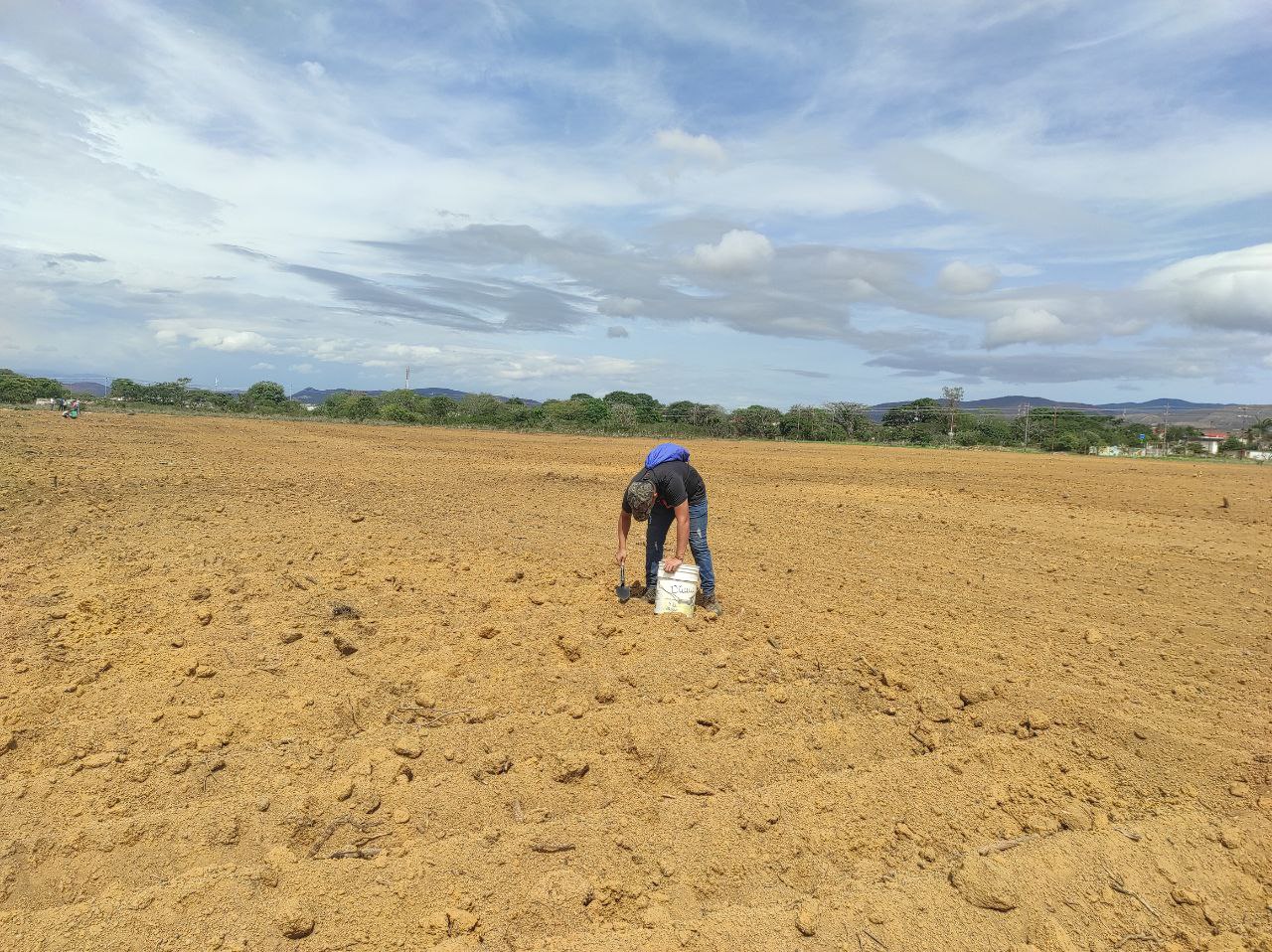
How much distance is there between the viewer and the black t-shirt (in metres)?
6.23

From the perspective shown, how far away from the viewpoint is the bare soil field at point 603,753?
10.0 feet

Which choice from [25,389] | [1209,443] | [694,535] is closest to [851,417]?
[1209,443]

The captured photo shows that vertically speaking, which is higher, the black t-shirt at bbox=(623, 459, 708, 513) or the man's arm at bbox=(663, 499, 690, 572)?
the black t-shirt at bbox=(623, 459, 708, 513)

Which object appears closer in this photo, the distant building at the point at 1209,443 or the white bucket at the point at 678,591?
the white bucket at the point at 678,591

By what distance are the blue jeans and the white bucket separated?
1.02 ft

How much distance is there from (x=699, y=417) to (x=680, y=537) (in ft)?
159

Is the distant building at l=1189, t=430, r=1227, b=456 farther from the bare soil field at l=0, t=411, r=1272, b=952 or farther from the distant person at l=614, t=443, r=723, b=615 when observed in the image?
the distant person at l=614, t=443, r=723, b=615

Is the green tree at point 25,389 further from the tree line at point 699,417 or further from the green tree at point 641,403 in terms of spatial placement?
the green tree at point 641,403

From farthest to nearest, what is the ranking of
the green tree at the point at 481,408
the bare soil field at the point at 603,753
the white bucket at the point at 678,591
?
the green tree at the point at 481,408 < the white bucket at the point at 678,591 < the bare soil field at the point at 603,753

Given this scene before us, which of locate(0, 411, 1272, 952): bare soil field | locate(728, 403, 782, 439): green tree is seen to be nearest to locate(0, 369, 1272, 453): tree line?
locate(728, 403, 782, 439): green tree

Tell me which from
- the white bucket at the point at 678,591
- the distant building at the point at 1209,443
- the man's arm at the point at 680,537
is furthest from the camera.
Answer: the distant building at the point at 1209,443

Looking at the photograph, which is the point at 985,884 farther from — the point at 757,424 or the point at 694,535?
the point at 757,424

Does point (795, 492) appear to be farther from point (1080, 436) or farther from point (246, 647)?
point (1080, 436)

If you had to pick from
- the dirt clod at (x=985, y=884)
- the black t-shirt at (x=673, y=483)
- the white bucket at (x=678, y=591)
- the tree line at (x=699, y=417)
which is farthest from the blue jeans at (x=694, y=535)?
the tree line at (x=699, y=417)
